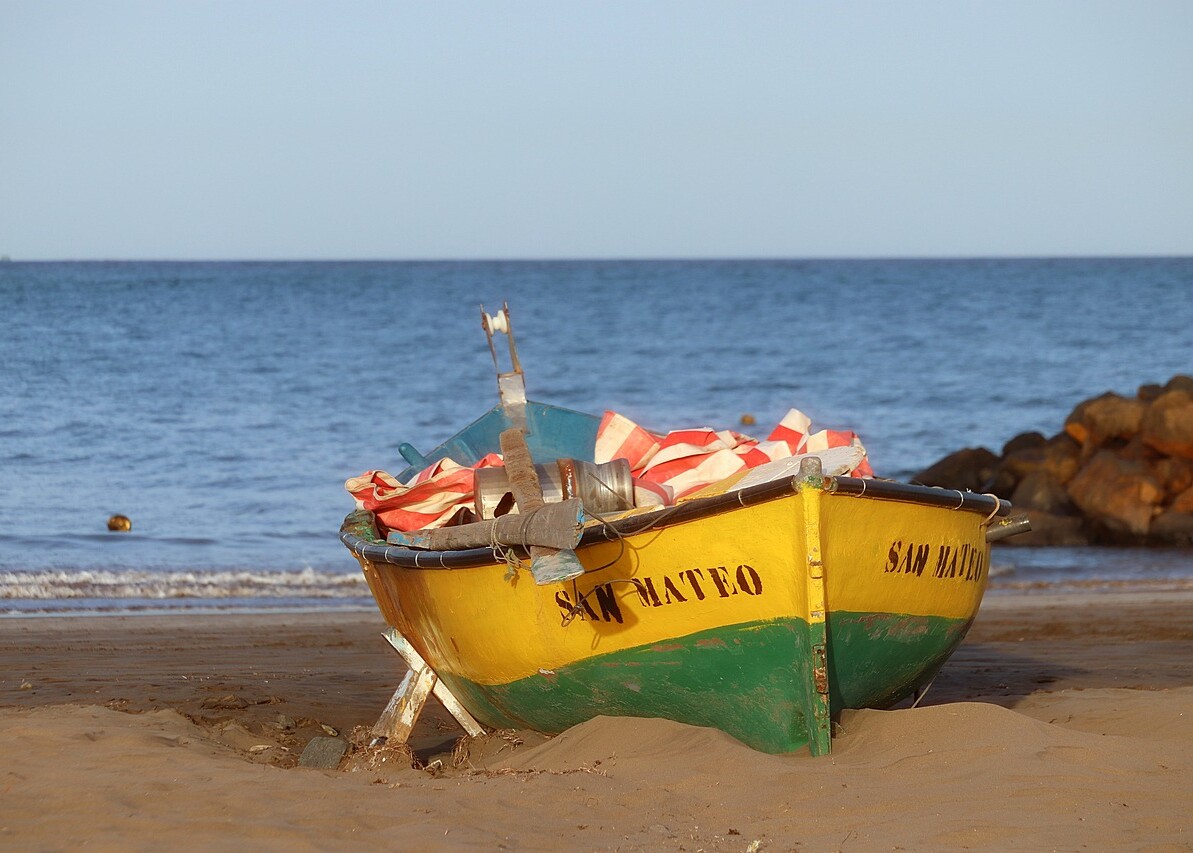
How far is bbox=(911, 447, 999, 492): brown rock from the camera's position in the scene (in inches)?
663

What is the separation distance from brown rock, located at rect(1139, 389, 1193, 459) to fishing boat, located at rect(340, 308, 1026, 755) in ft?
33.9

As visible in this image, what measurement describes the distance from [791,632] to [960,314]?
52353 mm

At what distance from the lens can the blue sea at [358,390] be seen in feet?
42.2

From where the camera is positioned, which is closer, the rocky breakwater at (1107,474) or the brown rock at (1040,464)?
the rocky breakwater at (1107,474)

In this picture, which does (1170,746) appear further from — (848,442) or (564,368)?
(564,368)

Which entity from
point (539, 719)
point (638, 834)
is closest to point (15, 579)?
point (539, 719)

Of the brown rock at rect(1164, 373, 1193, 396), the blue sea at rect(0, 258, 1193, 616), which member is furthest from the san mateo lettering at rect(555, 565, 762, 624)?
the brown rock at rect(1164, 373, 1193, 396)

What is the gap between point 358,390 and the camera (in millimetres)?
28828

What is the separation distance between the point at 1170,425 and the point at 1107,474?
0.96m

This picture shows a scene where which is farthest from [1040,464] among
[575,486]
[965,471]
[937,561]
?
[575,486]

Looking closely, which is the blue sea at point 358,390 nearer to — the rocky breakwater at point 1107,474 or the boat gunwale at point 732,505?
the rocky breakwater at point 1107,474

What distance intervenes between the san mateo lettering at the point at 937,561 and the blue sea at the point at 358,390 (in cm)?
675

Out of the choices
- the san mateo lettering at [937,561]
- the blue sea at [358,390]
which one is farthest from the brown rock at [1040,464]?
the san mateo lettering at [937,561]

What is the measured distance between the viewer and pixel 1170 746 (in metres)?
5.25
